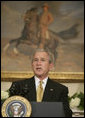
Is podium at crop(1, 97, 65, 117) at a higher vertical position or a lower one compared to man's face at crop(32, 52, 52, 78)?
lower

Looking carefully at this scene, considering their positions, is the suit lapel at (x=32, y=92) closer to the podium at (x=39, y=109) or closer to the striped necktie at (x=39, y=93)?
the striped necktie at (x=39, y=93)

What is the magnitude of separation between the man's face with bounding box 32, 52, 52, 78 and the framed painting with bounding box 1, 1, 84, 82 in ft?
7.55

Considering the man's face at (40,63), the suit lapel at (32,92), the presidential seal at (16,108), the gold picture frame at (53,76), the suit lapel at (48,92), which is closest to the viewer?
the presidential seal at (16,108)

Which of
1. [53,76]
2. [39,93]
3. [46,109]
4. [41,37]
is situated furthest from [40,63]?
[41,37]

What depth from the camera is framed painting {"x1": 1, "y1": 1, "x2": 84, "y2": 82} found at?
537 centimetres

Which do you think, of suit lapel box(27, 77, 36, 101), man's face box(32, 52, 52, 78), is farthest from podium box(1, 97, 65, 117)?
man's face box(32, 52, 52, 78)

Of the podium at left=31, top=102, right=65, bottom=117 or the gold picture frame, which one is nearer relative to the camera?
the podium at left=31, top=102, right=65, bottom=117

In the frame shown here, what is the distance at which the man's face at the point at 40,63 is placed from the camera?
2.94m

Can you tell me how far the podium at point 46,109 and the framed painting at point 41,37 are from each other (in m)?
3.33

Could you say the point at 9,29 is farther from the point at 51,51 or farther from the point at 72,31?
the point at 72,31

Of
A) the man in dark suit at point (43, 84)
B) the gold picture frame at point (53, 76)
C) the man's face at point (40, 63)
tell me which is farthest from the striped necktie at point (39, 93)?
the gold picture frame at point (53, 76)

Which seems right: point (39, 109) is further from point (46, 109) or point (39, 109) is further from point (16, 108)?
point (16, 108)

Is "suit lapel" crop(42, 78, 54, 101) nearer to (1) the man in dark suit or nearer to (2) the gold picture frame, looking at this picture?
(1) the man in dark suit

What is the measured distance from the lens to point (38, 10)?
5562mm
